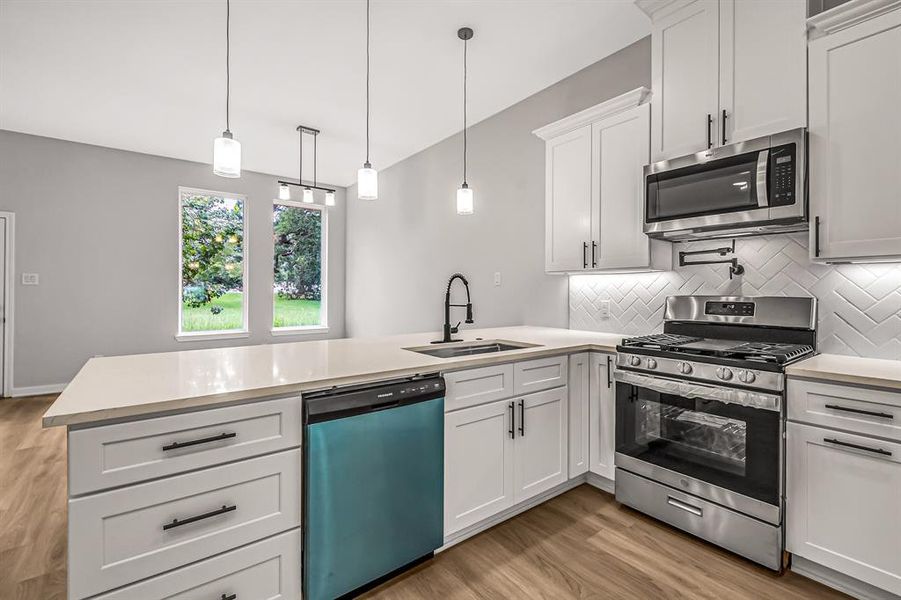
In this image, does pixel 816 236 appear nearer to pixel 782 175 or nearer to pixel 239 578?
pixel 782 175

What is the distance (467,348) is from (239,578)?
61.0 inches

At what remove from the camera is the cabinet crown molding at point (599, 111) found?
2.58 meters

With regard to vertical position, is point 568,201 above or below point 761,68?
below

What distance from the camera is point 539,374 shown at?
2357mm

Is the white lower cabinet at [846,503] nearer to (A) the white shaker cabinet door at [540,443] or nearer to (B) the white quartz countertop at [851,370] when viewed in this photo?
(B) the white quartz countertop at [851,370]

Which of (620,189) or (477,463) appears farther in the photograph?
(620,189)

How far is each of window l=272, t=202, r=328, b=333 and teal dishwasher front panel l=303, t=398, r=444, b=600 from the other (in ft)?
16.5

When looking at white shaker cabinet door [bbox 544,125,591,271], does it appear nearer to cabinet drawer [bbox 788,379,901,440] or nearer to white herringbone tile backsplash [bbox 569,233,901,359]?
white herringbone tile backsplash [bbox 569,233,901,359]

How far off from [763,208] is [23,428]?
560cm

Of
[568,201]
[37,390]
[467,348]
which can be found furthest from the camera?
[37,390]

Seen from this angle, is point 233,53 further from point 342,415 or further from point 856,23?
point 856,23

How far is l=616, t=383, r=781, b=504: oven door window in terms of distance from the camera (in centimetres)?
186

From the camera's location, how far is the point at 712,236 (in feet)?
8.13

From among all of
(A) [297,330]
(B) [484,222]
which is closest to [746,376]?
(B) [484,222]
